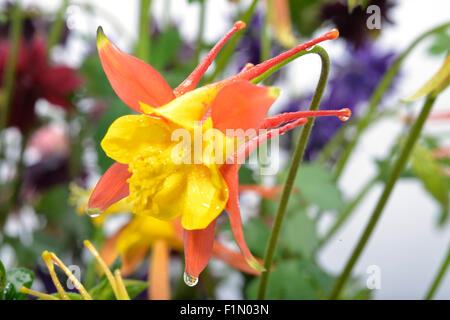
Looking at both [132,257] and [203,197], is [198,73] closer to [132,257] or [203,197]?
[203,197]

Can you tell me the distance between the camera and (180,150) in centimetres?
20

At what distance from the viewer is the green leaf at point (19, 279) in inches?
9.2

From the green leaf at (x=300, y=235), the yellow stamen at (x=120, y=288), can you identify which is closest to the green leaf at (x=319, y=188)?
the green leaf at (x=300, y=235)

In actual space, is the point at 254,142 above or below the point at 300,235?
above

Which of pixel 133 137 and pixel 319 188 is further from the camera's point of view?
pixel 319 188

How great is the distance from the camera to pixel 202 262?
0.65 ft

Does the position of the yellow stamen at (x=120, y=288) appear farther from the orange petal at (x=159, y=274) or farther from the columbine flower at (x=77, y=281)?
the orange petal at (x=159, y=274)

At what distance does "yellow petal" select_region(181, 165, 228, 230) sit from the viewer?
0.63 ft

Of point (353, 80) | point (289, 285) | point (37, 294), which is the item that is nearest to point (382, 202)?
point (289, 285)

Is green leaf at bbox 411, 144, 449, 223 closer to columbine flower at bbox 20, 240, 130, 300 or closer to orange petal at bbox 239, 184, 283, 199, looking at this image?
orange petal at bbox 239, 184, 283, 199

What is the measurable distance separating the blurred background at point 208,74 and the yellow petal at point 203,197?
0.21 m

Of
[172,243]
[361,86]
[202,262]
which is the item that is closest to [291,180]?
[202,262]

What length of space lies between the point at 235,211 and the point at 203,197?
0.01 meters
